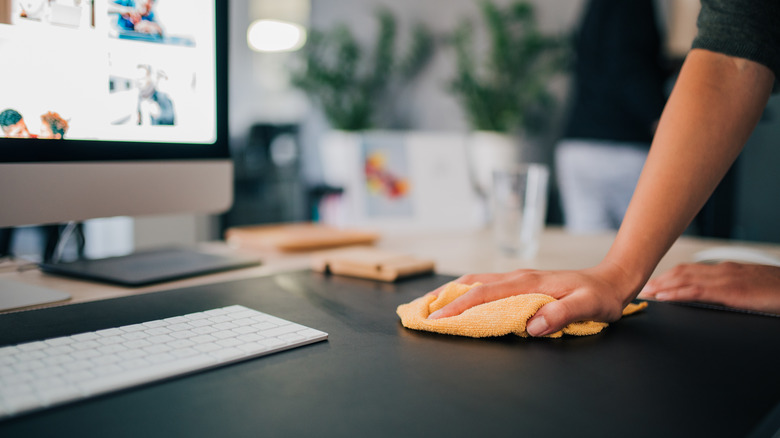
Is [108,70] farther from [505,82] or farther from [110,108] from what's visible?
[505,82]

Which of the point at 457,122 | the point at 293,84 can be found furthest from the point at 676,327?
the point at 293,84

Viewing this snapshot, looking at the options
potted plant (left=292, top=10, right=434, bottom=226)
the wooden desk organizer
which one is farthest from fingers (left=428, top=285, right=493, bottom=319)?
potted plant (left=292, top=10, right=434, bottom=226)

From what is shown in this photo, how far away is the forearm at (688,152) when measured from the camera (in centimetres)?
65

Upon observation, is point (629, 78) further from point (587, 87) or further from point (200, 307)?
point (200, 307)

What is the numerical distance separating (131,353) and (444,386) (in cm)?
25

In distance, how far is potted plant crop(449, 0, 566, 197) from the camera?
294cm

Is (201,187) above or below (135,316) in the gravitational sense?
above

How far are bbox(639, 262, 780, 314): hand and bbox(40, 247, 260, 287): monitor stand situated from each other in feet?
2.04

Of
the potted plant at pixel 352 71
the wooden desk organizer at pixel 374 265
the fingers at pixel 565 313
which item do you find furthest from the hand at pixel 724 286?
the potted plant at pixel 352 71

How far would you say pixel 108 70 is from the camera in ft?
2.39

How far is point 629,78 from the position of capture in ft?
7.29

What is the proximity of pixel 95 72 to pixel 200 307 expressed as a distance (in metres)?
0.34

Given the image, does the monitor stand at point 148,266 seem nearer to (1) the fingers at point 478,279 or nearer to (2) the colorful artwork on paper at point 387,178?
(1) the fingers at point 478,279

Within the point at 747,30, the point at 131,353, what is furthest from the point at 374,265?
the point at 747,30
